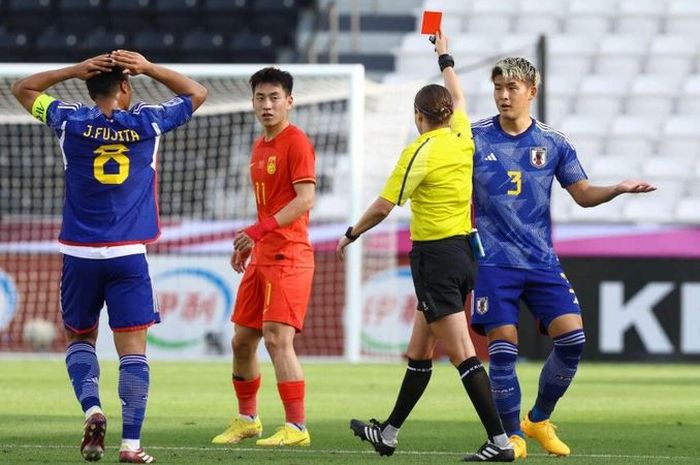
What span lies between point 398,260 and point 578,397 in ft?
18.1

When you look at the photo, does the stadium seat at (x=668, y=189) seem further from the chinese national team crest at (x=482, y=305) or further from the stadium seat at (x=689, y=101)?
the chinese national team crest at (x=482, y=305)

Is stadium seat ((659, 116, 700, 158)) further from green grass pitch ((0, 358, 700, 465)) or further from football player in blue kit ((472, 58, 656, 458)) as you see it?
football player in blue kit ((472, 58, 656, 458))

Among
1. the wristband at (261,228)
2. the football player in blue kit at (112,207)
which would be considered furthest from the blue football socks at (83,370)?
the wristband at (261,228)

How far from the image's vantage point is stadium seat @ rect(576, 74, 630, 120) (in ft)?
75.7

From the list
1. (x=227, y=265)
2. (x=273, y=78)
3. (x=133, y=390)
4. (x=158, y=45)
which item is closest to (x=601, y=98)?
(x=158, y=45)

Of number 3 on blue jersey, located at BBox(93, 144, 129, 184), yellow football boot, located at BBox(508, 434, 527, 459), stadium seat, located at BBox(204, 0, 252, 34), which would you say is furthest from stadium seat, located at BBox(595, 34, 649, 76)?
number 3 on blue jersey, located at BBox(93, 144, 129, 184)

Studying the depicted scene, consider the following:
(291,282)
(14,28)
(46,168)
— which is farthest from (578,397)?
(14,28)

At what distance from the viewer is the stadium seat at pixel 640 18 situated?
24.4 m

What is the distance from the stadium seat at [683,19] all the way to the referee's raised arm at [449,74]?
17.5 metres

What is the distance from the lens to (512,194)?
24.8 feet

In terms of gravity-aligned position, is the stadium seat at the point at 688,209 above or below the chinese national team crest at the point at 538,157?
below

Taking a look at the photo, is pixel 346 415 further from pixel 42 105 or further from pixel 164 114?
pixel 42 105

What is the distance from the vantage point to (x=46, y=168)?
63.1 feet

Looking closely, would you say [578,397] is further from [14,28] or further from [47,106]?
[14,28]
